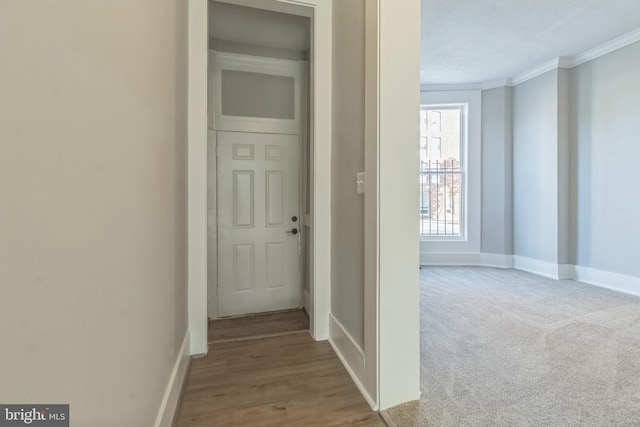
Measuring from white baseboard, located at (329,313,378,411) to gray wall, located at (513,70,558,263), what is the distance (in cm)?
367

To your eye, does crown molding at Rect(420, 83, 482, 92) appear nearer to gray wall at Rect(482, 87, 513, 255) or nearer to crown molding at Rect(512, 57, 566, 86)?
gray wall at Rect(482, 87, 513, 255)

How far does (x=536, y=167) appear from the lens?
4.27 metres

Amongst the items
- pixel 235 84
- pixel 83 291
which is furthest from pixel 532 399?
pixel 235 84

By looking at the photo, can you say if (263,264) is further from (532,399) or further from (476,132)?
(476,132)

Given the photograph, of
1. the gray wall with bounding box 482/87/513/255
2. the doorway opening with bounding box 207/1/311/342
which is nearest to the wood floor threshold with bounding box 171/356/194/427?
the doorway opening with bounding box 207/1/311/342

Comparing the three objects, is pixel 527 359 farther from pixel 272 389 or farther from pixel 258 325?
pixel 258 325

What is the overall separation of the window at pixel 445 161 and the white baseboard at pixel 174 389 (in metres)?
4.11

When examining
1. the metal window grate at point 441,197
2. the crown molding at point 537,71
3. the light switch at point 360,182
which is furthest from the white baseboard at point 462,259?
the light switch at point 360,182

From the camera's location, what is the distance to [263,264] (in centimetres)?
308

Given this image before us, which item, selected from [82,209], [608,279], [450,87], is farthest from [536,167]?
[82,209]

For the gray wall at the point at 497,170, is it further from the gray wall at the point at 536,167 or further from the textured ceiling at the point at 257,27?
the textured ceiling at the point at 257,27

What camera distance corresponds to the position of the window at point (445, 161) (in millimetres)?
4879

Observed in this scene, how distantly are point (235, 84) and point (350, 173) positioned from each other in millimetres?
1855

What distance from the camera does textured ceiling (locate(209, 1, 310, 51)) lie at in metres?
2.61
